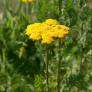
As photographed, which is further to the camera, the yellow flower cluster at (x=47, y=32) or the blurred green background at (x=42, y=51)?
the blurred green background at (x=42, y=51)

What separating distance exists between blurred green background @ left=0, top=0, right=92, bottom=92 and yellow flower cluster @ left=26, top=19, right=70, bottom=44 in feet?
0.94

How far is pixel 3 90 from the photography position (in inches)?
155

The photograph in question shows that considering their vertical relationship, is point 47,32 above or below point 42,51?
above

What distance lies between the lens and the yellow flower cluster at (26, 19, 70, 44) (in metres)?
2.72

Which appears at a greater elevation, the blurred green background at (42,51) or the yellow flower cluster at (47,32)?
the yellow flower cluster at (47,32)

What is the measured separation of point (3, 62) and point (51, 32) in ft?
4.88

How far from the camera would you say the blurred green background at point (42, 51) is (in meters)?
3.26

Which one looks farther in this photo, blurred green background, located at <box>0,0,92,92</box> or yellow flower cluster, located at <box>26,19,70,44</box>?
blurred green background, located at <box>0,0,92,92</box>

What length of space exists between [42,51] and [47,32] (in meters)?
0.69

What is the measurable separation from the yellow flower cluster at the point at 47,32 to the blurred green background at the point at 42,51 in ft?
0.94

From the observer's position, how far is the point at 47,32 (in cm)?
281

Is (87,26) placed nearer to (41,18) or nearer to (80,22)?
(80,22)

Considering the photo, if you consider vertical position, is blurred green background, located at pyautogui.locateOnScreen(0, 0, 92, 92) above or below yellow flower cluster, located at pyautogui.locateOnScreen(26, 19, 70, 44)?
below

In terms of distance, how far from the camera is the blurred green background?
326cm
